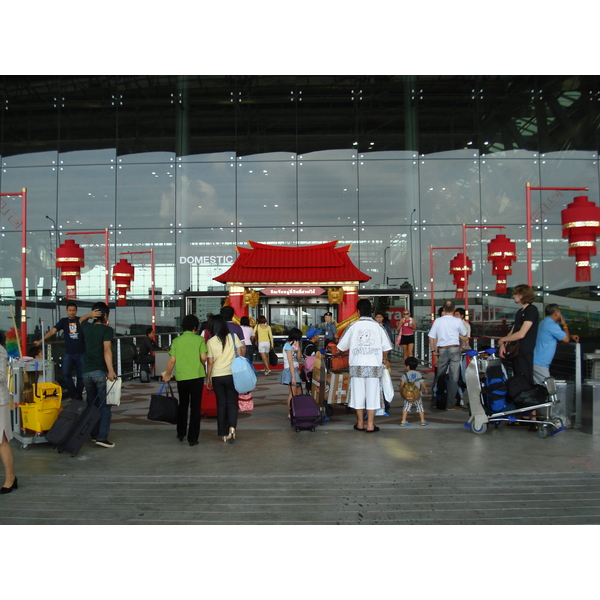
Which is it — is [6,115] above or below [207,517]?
above

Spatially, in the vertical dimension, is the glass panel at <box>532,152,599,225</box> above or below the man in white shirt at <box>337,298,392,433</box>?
above

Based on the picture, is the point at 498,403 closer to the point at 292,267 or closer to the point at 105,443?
the point at 105,443

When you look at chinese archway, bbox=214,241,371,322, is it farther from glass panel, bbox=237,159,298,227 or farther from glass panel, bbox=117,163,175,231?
glass panel, bbox=117,163,175,231

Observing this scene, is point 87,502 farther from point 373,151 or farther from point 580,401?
point 373,151

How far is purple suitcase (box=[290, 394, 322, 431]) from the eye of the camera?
7523mm

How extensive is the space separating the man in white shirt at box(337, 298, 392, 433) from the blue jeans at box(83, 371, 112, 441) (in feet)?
10.7

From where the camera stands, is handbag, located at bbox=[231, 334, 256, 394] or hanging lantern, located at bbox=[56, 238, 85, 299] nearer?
handbag, located at bbox=[231, 334, 256, 394]

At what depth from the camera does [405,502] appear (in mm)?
4832

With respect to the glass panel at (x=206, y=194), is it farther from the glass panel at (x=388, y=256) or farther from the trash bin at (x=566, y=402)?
the trash bin at (x=566, y=402)

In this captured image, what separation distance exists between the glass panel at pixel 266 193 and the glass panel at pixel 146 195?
2711 mm

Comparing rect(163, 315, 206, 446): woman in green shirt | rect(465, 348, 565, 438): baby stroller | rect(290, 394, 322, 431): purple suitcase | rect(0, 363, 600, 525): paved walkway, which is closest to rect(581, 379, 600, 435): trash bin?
rect(0, 363, 600, 525): paved walkway

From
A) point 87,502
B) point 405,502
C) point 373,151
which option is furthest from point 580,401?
point 373,151

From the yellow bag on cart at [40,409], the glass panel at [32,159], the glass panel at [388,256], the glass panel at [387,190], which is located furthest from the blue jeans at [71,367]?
the glass panel at [32,159]

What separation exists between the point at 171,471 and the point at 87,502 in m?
0.98
